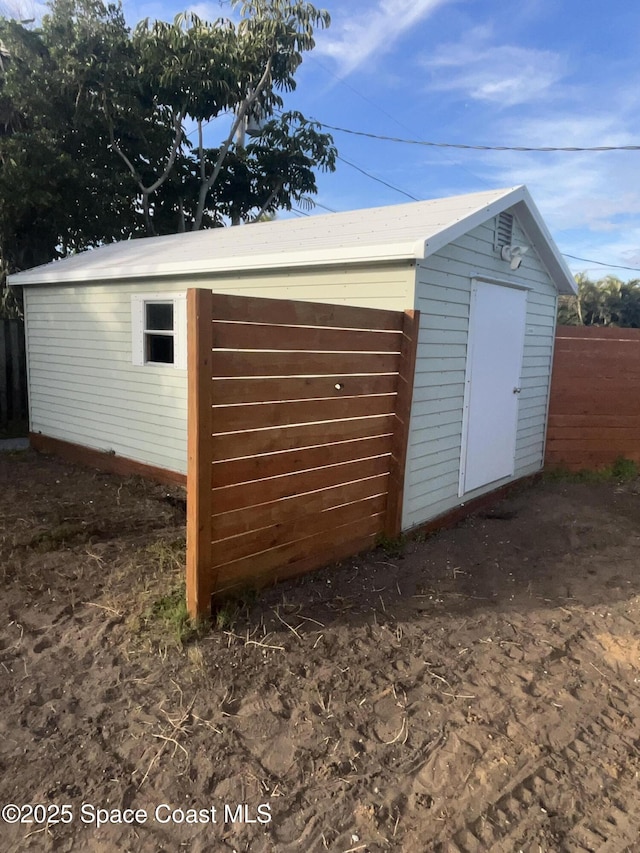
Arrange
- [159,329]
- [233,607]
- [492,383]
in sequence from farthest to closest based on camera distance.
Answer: [159,329], [492,383], [233,607]

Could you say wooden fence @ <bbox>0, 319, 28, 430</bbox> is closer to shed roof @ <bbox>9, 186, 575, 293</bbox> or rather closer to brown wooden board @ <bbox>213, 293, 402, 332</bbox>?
shed roof @ <bbox>9, 186, 575, 293</bbox>

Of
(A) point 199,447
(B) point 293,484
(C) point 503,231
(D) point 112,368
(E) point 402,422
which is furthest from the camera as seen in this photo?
(D) point 112,368

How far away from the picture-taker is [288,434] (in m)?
3.71

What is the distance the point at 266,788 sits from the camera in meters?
2.29

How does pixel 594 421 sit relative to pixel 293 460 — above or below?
below

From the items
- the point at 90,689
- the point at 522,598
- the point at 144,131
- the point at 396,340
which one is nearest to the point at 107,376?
the point at 396,340

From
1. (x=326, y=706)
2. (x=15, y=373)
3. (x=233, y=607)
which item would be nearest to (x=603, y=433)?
(x=233, y=607)

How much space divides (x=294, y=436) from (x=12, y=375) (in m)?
7.54

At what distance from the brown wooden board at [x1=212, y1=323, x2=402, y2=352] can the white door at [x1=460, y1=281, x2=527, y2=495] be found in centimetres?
145

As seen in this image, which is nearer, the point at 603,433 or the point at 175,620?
the point at 175,620

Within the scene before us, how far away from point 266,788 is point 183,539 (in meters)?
2.77

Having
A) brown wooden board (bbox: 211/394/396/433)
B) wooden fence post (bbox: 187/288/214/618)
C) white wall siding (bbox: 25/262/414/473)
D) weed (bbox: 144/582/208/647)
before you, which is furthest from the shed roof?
weed (bbox: 144/582/208/647)

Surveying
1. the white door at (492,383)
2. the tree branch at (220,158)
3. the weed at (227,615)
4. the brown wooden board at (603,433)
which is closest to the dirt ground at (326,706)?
the weed at (227,615)

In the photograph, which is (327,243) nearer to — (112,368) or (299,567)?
(299,567)
